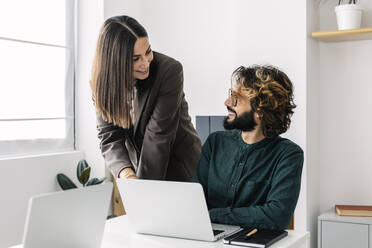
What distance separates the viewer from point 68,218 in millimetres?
1351

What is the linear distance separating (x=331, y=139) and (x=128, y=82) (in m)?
1.76

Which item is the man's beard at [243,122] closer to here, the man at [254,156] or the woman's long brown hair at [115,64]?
the man at [254,156]

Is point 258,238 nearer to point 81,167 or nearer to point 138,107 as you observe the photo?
point 138,107

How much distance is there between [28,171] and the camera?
10.0 ft

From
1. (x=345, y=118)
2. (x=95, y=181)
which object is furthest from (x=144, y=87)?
(x=345, y=118)

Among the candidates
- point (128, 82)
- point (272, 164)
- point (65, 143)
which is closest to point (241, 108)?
point (272, 164)

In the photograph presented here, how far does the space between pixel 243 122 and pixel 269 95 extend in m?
0.14

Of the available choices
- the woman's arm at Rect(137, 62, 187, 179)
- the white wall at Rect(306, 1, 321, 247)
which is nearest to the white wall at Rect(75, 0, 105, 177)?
the woman's arm at Rect(137, 62, 187, 179)

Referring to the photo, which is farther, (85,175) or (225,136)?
(85,175)

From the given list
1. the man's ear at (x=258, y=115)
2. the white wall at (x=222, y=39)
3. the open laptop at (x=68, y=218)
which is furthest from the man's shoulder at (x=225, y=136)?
the white wall at (x=222, y=39)

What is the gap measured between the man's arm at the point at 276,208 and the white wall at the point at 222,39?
144cm

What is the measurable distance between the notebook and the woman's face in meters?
0.93

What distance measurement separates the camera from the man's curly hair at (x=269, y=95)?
1.93 meters

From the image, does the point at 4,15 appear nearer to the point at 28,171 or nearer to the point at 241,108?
the point at 28,171
